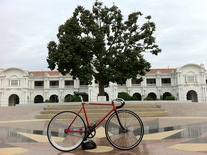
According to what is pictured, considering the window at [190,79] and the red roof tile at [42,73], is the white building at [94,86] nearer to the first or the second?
the window at [190,79]

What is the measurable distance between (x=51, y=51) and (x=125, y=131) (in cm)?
1661

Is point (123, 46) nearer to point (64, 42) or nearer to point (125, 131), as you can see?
point (64, 42)

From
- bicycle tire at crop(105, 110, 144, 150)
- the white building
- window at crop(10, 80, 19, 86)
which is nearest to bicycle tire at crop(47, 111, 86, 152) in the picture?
bicycle tire at crop(105, 110, 144, 150)

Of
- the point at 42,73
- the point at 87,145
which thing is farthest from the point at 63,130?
the point at 42,73

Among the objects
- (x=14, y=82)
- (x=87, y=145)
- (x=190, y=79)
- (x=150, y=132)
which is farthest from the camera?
(x=14, y=82)

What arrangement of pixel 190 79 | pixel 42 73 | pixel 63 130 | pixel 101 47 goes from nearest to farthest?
pixel 63 130 < pixel 101 47 < pixel 190 79 < pixel 42 73

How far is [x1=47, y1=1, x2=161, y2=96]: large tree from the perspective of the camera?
18.0 meters

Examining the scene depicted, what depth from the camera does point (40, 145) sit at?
444 cm

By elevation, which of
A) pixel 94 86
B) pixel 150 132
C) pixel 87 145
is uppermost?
pixel 94 86

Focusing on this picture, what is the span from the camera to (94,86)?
39875 millimetres

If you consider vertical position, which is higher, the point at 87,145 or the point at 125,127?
the point at 125,127

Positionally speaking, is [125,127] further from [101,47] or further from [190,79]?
[190,79]

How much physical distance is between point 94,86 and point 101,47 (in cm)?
2226

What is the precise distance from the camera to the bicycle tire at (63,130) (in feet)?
13.1
